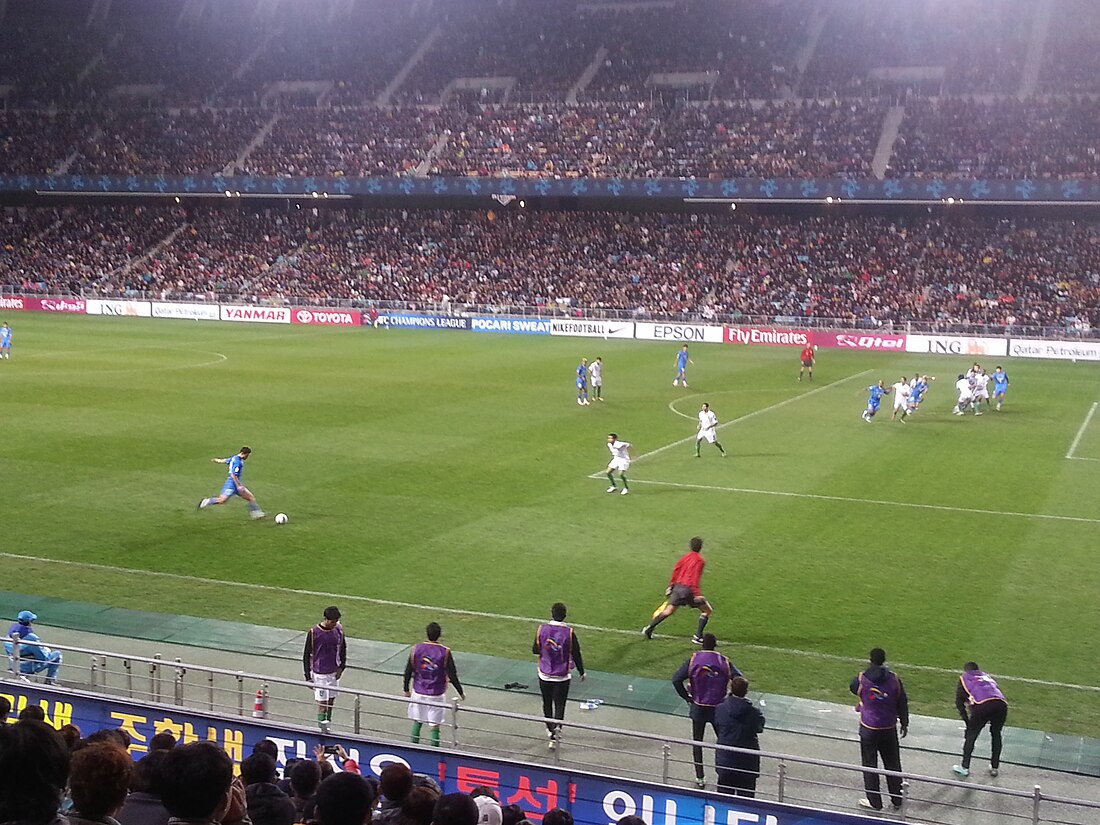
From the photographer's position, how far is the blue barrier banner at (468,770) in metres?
8.79

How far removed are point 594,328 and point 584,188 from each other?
42.7 feet

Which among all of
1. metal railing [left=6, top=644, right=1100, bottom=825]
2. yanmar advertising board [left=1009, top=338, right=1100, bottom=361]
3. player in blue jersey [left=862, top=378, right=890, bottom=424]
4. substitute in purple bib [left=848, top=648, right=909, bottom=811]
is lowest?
metal railing [left=6, top=644, right=1100, bottom=825]

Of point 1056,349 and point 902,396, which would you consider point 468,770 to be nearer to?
point 902,396

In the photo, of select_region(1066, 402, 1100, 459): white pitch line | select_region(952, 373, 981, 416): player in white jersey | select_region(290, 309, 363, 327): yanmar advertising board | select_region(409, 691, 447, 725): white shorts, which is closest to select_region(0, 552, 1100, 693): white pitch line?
select_region(409, 691, 447, 725): white shorts

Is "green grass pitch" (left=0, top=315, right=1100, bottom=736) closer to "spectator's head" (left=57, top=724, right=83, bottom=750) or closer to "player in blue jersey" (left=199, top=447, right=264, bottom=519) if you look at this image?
"player in blue jersey" (left=199, top=447, right=264, bottom=519)

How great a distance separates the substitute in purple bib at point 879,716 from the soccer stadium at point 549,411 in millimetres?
41

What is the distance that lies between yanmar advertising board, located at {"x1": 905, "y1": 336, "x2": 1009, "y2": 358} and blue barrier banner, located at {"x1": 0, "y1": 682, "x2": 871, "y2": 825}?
50.0 meters

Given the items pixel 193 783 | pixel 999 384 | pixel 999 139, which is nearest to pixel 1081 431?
pixel 999 384

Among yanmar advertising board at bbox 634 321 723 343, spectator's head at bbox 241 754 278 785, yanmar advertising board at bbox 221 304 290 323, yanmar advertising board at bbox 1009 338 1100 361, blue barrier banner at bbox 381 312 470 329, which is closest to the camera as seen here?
spectator's head at bbox 241 754 278 785

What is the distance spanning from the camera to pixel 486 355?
51000 mm

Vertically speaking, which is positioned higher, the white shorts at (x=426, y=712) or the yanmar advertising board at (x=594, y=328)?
the yanmar advertising board at (x=594, y=328)

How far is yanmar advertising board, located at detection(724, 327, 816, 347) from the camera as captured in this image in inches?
2296

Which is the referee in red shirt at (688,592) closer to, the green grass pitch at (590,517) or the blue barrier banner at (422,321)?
the green grass pitch at (590,517)

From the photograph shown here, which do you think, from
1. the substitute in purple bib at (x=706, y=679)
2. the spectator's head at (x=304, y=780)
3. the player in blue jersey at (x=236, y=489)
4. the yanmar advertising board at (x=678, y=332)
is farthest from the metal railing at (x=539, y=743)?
the yanmar advertising board at (x=678, y=332)
